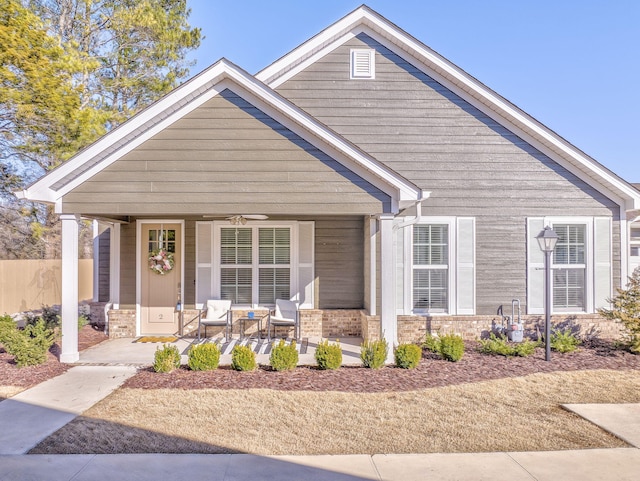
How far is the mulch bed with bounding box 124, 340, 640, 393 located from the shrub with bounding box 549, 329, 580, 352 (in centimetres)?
26

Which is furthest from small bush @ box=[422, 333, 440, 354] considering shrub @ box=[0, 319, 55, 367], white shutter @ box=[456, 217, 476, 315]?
shrub @ box=[0, 319, 55, 367]

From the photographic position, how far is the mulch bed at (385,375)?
21.6ft

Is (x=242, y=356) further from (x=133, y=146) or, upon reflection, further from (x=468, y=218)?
(x=468, y=218)

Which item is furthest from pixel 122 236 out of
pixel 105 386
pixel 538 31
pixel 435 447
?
pixel 538 31

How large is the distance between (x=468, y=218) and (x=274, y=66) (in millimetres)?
5005

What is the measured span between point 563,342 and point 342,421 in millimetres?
5446

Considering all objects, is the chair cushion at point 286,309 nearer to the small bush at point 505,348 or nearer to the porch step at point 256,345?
the porch step at point 256,345

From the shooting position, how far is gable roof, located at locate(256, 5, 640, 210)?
9.30 meters

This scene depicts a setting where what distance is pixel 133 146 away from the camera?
750 centimetres

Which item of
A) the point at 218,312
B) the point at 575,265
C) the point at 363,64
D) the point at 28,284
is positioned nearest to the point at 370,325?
the point at 218,312

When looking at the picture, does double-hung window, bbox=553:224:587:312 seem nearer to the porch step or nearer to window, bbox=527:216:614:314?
window, bbox=527:216:614:314

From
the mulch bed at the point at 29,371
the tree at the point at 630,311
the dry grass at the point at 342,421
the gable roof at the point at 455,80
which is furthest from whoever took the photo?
the gable roof at the point at 455,80

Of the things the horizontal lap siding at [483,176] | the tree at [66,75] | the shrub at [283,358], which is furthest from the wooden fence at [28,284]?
the shrub at [283,358]

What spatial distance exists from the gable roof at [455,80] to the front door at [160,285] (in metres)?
3.88
